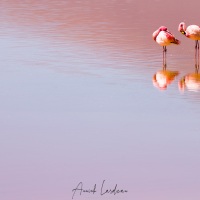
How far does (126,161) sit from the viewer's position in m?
9.41

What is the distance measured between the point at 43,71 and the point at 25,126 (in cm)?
406

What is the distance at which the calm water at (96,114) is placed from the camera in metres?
A: 8.76

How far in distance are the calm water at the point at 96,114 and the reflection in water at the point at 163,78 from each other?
0.02 meters

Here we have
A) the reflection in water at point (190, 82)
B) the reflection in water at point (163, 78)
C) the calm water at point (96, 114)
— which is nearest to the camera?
the calm water at point (96, 114)

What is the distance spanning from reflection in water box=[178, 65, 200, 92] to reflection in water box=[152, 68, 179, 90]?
0.21 meters

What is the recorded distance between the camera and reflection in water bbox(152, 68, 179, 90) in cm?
1404

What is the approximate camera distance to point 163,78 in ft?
48.2

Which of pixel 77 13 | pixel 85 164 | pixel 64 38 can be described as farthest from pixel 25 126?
pixel 77 13
